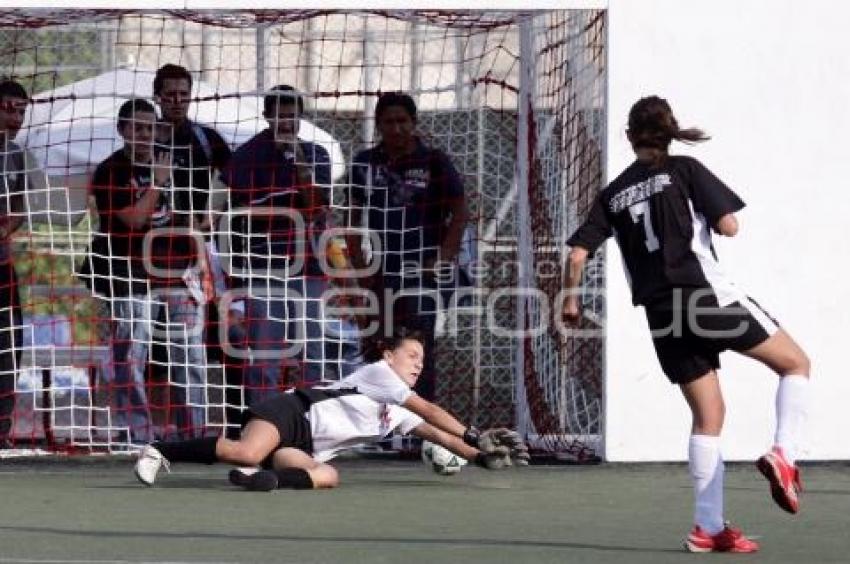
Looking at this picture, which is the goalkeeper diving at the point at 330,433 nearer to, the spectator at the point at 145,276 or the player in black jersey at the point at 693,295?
the spectator at the point at 145,276

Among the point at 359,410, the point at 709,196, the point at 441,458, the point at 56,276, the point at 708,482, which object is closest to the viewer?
the point at 708,482

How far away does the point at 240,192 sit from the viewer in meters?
11.9

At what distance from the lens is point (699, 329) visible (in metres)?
7.30

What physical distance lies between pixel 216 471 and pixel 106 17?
2.59 metres

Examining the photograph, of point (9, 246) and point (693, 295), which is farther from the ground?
point (9, 246)

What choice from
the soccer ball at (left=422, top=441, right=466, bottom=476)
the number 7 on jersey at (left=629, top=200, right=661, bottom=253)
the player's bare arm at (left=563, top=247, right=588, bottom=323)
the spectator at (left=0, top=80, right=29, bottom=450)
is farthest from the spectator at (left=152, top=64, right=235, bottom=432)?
the number 7 on jersey at (left=629, top=200, right=661, bottom=253)

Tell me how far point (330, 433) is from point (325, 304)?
220cm

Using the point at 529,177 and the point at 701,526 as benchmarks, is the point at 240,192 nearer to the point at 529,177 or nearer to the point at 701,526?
the point at 529,177

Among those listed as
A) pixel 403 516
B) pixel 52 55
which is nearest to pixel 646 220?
pixel 403 516

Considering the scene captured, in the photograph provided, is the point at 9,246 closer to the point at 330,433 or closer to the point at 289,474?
the point at 330,433

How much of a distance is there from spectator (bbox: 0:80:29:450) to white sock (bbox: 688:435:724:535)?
524 centimetres

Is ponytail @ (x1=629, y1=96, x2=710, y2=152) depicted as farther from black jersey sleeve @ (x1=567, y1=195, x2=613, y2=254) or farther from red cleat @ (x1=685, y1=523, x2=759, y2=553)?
red cleat @ (x1=685, y1=523, x2=759, y2=553)

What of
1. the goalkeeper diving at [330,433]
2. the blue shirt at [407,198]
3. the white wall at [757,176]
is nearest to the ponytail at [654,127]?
the goalkeeper diving at [330,433]

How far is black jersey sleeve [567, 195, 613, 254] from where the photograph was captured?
24.6 ft
